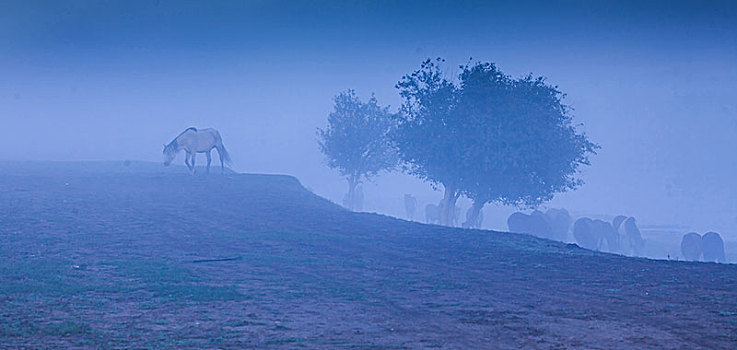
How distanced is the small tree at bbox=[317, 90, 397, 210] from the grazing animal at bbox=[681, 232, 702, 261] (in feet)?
95.8

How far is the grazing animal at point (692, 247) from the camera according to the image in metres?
56.3

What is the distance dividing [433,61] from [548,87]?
8.76m

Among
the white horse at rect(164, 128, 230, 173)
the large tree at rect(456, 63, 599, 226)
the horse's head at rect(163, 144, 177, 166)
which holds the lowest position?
the horse's head at rect(163, 144, 177, 166)

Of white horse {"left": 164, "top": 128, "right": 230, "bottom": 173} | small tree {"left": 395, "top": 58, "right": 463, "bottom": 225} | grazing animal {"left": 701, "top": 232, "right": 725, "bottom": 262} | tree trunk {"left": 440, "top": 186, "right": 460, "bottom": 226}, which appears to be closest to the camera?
small tree {"left": 395, "top": 58, "right": 463, "bottom": 225}

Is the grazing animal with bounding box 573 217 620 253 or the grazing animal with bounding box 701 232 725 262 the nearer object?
the grazing animal with bounding box 701 232 725 262

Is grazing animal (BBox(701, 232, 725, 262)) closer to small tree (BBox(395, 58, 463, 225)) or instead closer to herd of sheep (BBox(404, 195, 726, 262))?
herd of sheep (BBox(404, 195, 726, 262))

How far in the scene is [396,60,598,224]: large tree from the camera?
4300 centimetres

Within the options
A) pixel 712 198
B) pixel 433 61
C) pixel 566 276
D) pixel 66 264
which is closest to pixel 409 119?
pixel 433 61

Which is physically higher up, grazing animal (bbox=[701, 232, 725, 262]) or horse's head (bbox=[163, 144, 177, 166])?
horse's head (bbox=[163, 144, 177, 166])

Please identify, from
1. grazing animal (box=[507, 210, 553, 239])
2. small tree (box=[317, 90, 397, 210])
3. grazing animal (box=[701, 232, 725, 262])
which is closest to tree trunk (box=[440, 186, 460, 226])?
grazing animal (box=[507, 210, 553, 239])

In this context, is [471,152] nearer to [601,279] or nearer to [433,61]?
[433,61]

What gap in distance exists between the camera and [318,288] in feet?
51.0

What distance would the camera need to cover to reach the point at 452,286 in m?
16.4

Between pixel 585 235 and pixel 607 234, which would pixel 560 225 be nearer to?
pixel 585 235
